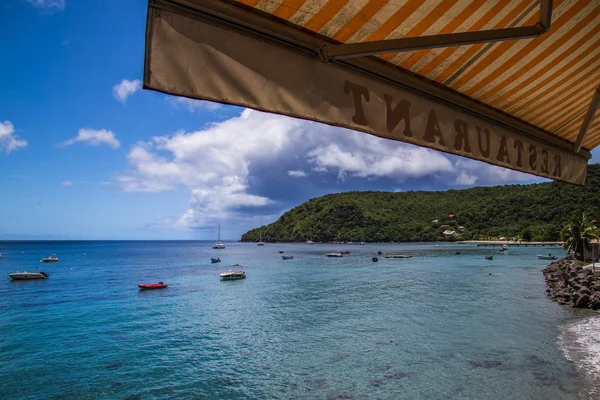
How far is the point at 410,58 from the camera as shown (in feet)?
6.53

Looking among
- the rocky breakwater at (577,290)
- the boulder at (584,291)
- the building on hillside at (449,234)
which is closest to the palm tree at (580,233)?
the rocky breakwater at (577,290)

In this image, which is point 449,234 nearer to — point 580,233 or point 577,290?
point 580,233

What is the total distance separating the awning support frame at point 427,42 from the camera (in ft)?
4.90

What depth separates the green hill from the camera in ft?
304

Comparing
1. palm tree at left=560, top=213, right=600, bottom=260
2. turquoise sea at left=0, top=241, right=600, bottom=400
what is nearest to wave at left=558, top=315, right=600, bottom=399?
turquoise sea at left=0, top=241, right=600, bottom=400

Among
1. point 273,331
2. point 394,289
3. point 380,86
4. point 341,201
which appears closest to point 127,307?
point 273,331

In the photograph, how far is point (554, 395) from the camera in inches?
422

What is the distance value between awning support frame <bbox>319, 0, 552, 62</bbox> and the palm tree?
156 feet

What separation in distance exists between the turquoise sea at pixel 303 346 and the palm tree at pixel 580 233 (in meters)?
15.6

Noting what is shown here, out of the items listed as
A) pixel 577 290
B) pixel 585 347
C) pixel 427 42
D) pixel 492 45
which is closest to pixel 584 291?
pixel 577 290

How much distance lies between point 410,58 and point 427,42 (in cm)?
48

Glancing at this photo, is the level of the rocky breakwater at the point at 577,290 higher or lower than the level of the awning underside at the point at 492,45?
lower

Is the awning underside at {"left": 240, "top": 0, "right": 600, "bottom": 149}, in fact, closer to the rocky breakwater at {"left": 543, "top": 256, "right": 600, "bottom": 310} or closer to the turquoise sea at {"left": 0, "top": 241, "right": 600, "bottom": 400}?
the turquoise sea at {"left": 0, "top": 241, "right": 600, "bottom": 400}

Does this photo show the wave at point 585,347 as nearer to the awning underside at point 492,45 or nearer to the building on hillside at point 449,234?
the awning underside at point 492,45
